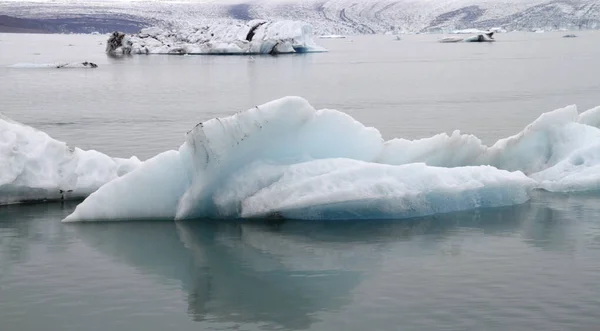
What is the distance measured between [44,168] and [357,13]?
137 meters

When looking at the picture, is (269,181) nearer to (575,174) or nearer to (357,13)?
(575,174)

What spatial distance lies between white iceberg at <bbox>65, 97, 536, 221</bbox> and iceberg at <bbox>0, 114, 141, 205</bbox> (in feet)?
3.68

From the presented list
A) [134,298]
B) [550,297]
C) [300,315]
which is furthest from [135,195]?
[550,297]

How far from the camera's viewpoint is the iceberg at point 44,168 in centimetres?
1040

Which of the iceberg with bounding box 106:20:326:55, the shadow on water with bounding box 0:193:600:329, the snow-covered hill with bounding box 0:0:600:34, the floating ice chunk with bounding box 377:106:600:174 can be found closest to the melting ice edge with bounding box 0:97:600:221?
the shadow on water with bounding box 0:193:600:329

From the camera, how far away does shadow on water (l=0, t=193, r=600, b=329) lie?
7102 millimetres

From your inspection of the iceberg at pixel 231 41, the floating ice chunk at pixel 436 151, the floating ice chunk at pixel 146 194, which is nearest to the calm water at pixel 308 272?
the floating ice chunk at pixel 146 194

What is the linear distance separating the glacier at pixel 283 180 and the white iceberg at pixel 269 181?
0.04 feet

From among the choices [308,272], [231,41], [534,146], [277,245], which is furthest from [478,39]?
[308,272]

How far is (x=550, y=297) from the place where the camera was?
696 cm

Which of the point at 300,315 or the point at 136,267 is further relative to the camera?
the point at 136,267

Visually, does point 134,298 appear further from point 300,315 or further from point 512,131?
point 512,131

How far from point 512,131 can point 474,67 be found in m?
22.5

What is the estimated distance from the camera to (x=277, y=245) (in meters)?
8.65
